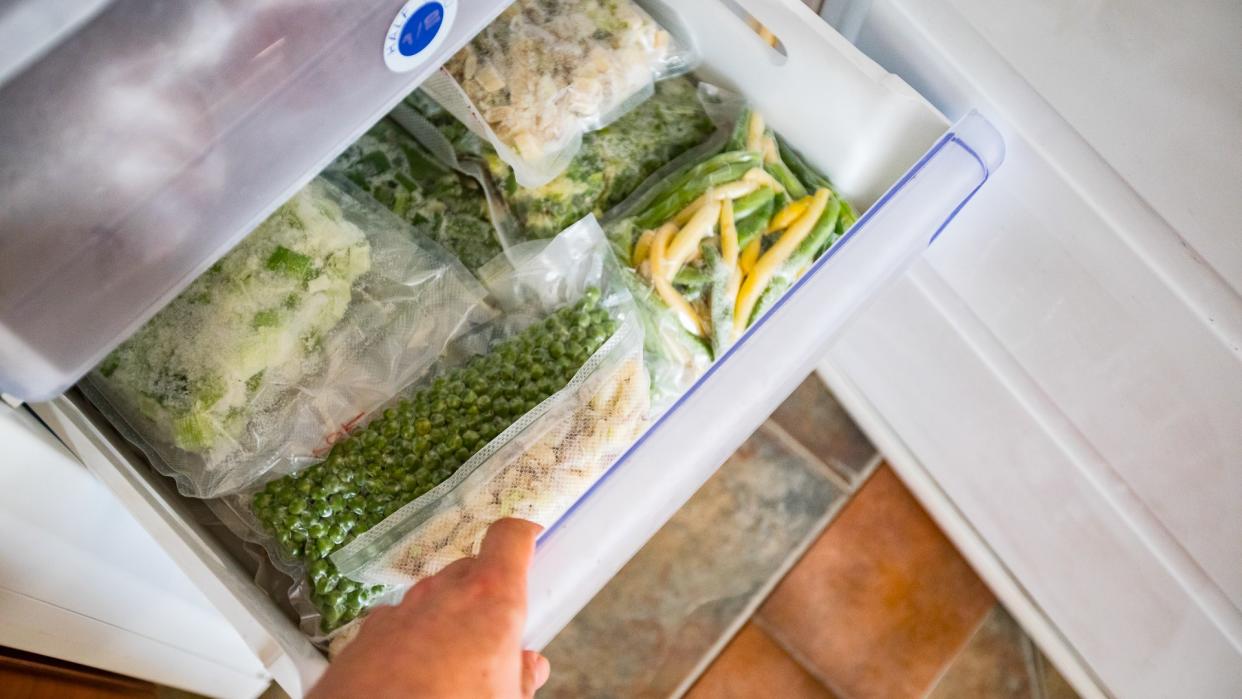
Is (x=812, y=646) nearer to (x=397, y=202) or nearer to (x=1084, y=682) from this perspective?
(x=1084, y=682)

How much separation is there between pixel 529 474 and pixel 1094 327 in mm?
487

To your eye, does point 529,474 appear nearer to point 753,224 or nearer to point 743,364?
point 743,364

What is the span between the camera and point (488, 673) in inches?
16.9

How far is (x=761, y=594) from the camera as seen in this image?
1.21 m

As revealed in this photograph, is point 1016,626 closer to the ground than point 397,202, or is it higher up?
closer to the ground

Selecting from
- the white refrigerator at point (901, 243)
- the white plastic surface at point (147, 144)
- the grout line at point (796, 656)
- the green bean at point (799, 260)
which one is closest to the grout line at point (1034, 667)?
the white refrigerator at point (901, 243)

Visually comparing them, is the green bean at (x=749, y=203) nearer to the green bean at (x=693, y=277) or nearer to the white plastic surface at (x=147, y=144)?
the green bean at (x=693, y=277)

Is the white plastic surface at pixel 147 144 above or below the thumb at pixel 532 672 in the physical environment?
above

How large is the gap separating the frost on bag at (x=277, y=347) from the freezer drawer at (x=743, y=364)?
0.05 meters

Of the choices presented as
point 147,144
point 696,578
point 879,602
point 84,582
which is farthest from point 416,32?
point 879,602

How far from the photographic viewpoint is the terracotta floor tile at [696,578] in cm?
116

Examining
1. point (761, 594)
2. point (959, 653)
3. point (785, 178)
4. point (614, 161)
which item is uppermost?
point (614, 161)

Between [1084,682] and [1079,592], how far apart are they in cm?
21

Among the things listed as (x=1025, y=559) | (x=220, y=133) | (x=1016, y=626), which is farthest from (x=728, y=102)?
(x=1016, y=626)
